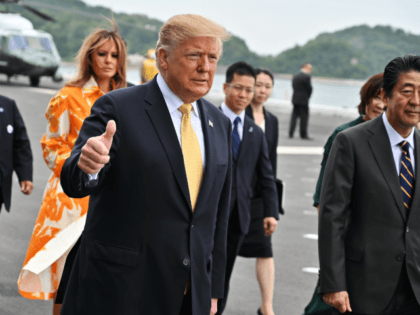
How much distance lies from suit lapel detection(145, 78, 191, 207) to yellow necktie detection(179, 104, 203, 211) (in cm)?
7

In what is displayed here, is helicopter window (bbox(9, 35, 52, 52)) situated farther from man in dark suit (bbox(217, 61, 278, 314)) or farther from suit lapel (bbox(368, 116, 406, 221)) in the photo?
suit lapel (bbox(368, 116, 406, 221))

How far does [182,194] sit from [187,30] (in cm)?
64

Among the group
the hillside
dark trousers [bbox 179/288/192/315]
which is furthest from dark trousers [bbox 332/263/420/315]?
the hillside

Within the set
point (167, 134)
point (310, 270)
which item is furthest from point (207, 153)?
point (310, 270)

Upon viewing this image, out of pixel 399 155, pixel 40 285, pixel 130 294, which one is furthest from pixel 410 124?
pixel 40 285

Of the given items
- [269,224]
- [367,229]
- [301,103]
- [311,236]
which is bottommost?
[311,236]

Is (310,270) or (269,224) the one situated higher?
(269,224)

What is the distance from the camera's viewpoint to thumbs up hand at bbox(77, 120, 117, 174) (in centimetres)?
196

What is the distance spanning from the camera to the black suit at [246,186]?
4.30 m

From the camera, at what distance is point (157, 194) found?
7.42ft

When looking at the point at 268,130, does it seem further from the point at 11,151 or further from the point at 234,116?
the point at 11,151

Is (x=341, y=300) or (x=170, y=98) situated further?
(x=341, y=300)

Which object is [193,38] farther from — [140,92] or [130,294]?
[130,294]

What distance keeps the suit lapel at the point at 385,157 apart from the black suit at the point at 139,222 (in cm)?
96
